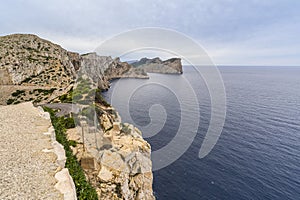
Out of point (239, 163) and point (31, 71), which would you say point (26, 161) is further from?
point (31, 71)

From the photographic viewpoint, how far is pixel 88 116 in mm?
25375

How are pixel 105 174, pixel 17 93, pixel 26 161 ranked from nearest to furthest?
pixel 26 161, pixel 105 174, pixel 17 93

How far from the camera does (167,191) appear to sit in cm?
2667

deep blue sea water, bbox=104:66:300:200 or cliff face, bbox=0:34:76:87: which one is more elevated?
cliff face, bbox=0:34:76:87

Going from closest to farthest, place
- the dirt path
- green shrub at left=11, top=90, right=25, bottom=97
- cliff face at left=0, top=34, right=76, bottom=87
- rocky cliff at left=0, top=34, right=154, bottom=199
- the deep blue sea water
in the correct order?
the dirt path → rocky cliff at left=0, top=34, right=154, bottom=199 → the deep blue sea water → green shrub at left=11, top=90, right=25, bottom=97 → cliff face at left=0, top=34, right=76, bottom=87

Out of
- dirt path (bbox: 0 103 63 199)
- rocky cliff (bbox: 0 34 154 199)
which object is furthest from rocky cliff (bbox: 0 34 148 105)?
dirt path (bbox: 0 103 63 199)

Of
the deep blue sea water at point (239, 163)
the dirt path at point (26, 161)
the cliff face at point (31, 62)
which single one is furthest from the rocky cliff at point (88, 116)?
the deep blue sea water at point (239, 163)

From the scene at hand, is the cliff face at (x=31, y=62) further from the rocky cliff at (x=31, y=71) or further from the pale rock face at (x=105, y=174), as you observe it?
the pale rock face at (x=105, y=174)

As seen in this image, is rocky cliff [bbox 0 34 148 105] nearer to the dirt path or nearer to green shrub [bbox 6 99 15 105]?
green shrub [bbox 6 99 15 105]

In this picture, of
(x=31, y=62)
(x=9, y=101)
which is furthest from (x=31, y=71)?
(x=9, y=101)

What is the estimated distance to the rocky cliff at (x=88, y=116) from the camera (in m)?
17.5

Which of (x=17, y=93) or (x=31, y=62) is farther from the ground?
(x=31, y=62)

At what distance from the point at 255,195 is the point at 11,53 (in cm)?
7350

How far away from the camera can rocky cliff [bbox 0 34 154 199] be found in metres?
17.5
